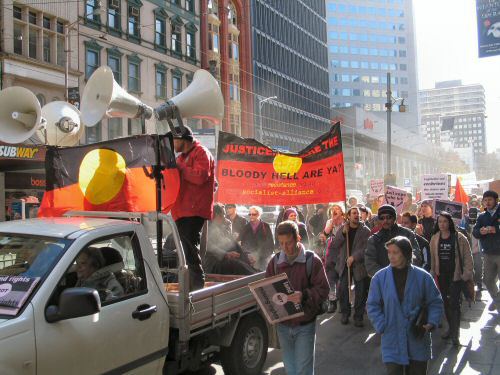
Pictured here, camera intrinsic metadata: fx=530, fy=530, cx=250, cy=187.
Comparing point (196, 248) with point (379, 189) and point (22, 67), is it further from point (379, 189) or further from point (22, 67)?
point (22, 67)

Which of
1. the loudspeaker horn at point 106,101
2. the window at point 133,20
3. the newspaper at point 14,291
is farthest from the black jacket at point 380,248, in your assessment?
the window at point 133,20

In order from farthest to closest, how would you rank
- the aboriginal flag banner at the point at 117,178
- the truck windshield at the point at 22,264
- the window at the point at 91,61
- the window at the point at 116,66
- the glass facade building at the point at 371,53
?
the glass facade building at the point at 371,53, the window at the point at 116,66, the window at the point at 91,61, the aboriginal flag banner at the point at 117,178, the truck windshield at the point at 22,264

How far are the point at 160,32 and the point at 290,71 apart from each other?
2623cm

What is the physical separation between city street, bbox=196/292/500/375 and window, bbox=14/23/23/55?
A: 970 inches

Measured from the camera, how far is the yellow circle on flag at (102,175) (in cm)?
492

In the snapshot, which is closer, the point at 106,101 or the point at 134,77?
the point at 106,101

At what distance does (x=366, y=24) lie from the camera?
12750 cm

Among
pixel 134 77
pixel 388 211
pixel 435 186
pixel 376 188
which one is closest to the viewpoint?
pixel 388 211

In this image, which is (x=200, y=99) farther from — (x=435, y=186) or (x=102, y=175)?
(x=435, y=186)

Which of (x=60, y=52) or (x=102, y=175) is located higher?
(x=60, y=52)

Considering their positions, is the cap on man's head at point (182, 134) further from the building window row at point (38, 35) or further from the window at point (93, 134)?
the window at point (93, 134)

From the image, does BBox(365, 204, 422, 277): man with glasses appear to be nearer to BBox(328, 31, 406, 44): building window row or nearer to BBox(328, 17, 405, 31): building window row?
BBox(328, 31, 406, 44): building window row

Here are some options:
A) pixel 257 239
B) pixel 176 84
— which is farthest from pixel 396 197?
pixel 176 84

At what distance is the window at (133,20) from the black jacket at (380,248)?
31277mm
